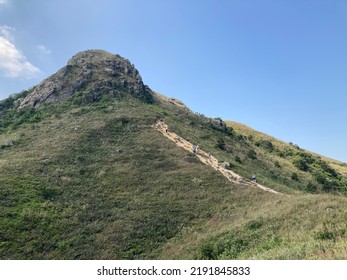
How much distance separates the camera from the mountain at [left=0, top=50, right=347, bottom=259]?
20672 millimetres

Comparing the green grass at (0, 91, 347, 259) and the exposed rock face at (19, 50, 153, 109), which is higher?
the exposed rock face at (19, 50, 153, 109)

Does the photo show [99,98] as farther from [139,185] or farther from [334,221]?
[334,221]

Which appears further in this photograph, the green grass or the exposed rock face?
the exposed rock face

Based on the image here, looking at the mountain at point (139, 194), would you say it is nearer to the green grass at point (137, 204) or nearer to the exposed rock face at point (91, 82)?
the green grass at point (137, 204)

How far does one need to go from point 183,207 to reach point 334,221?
52.8 feet

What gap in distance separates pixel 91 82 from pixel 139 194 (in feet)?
151

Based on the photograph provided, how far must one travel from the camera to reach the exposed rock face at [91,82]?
233 feet

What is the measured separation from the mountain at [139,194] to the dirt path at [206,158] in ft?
0.65

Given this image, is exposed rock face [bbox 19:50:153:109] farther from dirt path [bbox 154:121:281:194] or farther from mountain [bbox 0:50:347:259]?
dirt path [bbox 154:121:281:194]

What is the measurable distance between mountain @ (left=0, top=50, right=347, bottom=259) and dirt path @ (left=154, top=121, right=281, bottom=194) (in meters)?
0.20

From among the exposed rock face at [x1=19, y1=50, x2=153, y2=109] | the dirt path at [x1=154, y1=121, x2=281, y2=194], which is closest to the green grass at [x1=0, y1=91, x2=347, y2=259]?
the dirt path at [x1=154, y1=121, x2=281, y2=194]

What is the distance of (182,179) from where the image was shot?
38.2 m

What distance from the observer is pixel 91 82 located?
2918 inches

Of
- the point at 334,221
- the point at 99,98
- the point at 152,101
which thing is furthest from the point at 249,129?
the point at 334,221
